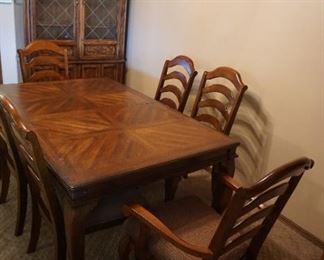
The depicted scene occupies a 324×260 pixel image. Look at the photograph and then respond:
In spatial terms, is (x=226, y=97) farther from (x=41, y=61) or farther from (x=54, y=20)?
(x=54, y=20)

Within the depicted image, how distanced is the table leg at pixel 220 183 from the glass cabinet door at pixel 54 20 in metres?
2.27

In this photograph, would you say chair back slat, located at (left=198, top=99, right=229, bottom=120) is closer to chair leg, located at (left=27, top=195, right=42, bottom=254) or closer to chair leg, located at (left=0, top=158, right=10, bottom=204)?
chair leg, located at (left=27, top=195, right=42, bottom=254)

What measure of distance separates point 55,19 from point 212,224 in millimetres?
2587

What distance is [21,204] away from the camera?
1861mm

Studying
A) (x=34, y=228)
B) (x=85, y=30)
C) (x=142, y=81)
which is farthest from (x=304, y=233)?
(x=85, y=30)

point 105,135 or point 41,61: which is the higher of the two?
point 41,61

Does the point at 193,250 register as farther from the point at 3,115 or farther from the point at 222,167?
the point at 3,115

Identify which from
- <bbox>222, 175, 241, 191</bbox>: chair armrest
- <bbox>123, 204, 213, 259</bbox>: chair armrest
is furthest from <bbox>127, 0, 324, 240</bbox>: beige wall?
<bbox>123, 204, 213, 259</bbox>: chair armrest

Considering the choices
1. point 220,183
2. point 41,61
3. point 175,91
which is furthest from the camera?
→ point 41,61

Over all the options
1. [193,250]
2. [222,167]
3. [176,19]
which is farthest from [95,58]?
[193,250]

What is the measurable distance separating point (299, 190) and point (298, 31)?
101 centimetres

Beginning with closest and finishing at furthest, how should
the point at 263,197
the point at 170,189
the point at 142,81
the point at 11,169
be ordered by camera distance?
the point at 263,197, the point at 11,169, the point at 170,189, the point at 142,81

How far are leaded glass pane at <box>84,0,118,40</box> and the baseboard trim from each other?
2458mm

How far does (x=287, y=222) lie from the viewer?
2.29 meters
